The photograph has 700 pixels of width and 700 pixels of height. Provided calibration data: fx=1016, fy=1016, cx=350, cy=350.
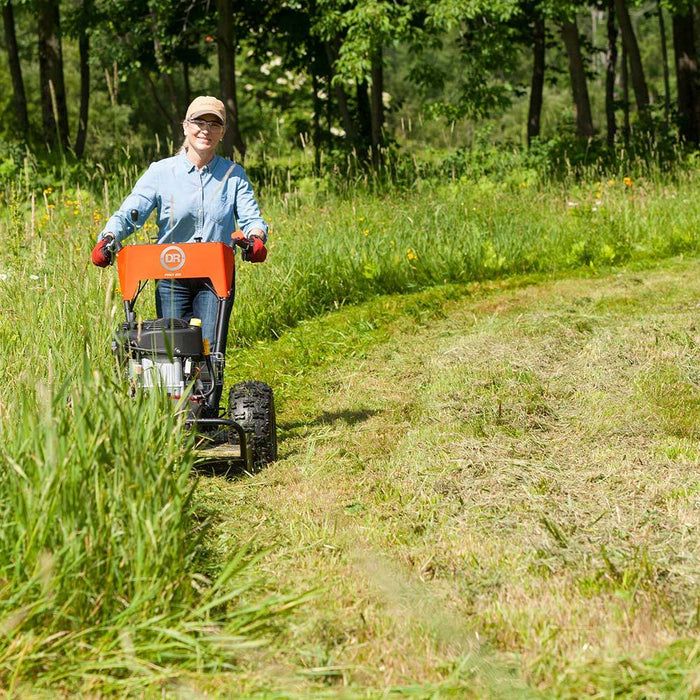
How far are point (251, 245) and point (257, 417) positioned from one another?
2.69ft

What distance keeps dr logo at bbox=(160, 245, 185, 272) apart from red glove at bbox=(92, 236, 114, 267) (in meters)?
0.23

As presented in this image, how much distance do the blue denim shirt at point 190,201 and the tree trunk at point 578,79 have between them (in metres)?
14.9

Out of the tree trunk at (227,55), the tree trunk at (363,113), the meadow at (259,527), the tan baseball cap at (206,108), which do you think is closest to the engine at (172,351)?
the meadow at (259,527)

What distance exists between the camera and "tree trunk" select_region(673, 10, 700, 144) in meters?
17.9

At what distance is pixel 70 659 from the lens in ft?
9.44

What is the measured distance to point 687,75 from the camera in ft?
59.3

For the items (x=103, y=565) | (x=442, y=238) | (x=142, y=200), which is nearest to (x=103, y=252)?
(x=142, y=200)

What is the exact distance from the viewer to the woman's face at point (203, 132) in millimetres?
4922

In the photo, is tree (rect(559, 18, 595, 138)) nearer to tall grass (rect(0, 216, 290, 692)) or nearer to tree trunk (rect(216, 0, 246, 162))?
tree trunk (rect(216, 0, 246, 162))

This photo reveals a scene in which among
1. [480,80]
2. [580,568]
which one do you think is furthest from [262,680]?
[480,80]

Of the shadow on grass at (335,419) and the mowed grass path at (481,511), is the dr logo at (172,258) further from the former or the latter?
the shadow on grass at (335,419)

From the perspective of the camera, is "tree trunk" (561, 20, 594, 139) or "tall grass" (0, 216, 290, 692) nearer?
"tall grass" (0, 216, 290, 692)

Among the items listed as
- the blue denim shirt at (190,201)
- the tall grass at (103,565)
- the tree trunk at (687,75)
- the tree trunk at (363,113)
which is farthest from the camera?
the tree trunk at (363,113)

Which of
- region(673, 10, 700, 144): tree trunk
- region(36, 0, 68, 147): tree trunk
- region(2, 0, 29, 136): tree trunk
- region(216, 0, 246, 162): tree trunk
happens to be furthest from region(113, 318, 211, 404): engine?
region(2, 0, 29, 136): tree trunk
